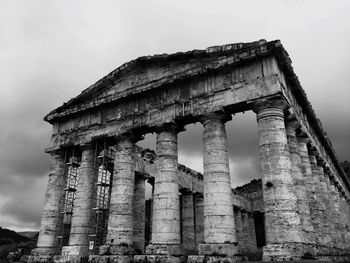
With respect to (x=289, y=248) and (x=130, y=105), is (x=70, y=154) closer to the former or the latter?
(x=130, y=105)

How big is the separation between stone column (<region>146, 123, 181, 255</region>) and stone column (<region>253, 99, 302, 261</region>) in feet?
13.9

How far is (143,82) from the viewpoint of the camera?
18.0 metres

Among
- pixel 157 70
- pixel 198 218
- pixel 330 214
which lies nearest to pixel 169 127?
pixel 157 70

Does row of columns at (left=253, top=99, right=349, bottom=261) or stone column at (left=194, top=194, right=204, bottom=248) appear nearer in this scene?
row of columns at (left=253, top=99, right=349, bottom=261)

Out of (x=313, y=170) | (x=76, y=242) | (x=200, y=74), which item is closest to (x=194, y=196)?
(x=313, y=170)

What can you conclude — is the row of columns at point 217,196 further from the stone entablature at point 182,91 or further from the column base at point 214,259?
the stone entablature at point 182,91

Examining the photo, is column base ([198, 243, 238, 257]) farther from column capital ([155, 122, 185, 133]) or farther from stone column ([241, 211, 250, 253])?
stone column ([241, 211, 250, 253])

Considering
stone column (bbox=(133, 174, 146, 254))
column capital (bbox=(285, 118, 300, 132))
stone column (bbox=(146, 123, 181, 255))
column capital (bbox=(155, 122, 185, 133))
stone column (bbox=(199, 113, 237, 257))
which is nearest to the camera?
stone column (bbox=(199, 113, 237, 257))

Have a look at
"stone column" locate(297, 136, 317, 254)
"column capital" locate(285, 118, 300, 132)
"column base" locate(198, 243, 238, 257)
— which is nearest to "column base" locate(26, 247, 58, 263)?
"column base" locate(198, 243, 238, 257)

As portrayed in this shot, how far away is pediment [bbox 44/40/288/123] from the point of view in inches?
576

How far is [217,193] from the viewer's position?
13578mm

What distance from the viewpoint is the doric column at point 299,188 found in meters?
14.3

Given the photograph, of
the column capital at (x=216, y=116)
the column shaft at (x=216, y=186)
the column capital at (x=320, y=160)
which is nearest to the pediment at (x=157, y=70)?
the column capital at (x=216, y=116)

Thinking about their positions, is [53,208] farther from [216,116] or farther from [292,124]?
[292,124]
